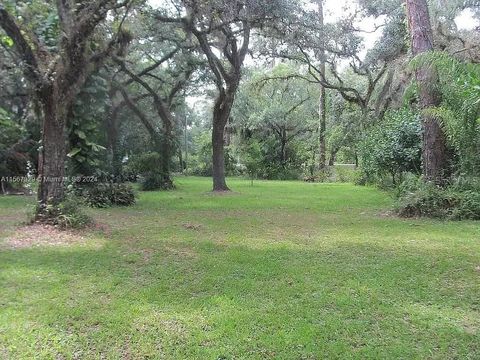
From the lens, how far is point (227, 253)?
5.48 metres

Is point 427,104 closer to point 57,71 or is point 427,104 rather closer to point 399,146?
point 399,146

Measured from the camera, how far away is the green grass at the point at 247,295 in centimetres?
302

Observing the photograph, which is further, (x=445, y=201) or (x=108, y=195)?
(x=108, y=195)

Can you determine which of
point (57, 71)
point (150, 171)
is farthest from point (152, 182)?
point (57, 71)

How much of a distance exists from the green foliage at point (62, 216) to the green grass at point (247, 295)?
16.6 inches

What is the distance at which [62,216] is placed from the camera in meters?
6.74

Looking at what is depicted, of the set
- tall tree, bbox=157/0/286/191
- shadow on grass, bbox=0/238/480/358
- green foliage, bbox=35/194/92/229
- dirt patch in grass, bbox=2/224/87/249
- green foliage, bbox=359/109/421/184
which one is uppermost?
tall tree, bbox=157/0/286/191

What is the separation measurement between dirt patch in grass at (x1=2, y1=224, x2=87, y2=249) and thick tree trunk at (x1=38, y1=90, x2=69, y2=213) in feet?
1.38

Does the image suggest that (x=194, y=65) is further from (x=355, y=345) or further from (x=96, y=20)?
(x=355, y=345)

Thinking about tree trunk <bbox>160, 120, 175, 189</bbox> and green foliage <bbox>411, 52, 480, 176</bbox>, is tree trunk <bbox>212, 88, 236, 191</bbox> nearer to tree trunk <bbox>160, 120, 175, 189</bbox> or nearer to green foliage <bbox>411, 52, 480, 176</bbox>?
tree trunk <bbox>160, 120, 175, 189</bbox>

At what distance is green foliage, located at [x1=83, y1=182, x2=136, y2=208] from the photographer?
409 inches

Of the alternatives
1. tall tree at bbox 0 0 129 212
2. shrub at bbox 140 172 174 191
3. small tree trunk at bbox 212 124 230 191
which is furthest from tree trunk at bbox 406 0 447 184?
shrub at bbox 140 172 174 191

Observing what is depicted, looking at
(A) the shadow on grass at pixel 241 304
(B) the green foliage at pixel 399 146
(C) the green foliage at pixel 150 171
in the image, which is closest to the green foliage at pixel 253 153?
(C) the green foliage at pixel 150 171

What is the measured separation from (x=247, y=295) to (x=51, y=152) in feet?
14.8
